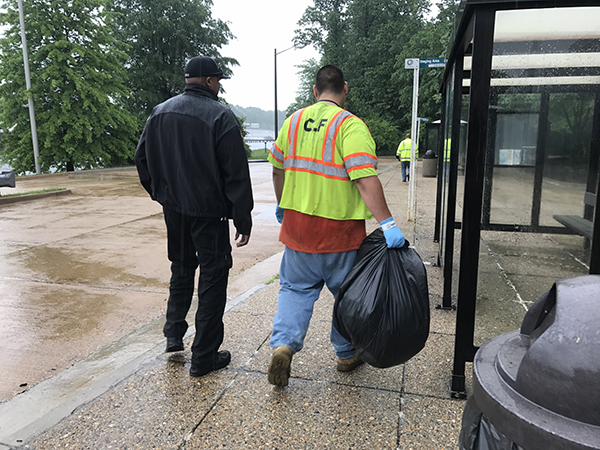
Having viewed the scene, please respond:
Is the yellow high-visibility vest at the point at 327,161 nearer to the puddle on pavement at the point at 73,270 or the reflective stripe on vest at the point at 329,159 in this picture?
the reflective stripe on vest at the point at 329,159

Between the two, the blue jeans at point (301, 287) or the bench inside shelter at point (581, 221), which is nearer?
the blue jeans at point (301, 287)

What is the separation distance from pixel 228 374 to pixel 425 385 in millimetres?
1201

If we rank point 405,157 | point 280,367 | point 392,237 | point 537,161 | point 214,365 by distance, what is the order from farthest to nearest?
point 405,157 → point 537,161 → point 214,365 → point 280,367 → point 392,237

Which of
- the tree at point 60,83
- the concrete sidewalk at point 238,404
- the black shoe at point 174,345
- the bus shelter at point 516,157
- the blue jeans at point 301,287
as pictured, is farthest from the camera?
the tree at point 60,83

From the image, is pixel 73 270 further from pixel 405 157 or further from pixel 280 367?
pixel 405 157

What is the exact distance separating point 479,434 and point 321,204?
5.54ft

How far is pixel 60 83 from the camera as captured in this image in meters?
23.0

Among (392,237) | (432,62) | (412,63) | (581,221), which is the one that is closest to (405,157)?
(412,63)

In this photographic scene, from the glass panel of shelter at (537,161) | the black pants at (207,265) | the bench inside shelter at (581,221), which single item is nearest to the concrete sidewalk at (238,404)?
the black pants at (207,265)

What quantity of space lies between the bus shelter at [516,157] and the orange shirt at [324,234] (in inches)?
24.1

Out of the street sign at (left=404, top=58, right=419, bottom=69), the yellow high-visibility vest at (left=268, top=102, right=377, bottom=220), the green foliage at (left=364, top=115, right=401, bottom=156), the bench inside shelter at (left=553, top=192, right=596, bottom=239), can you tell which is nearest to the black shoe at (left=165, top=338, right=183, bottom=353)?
the yellow high-visibility vest at (left=268, top=102, right=377, bottom=220)

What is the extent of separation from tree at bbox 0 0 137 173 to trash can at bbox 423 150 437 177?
16.0 meters

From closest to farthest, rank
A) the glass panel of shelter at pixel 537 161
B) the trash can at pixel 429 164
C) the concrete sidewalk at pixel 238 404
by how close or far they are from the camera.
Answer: the concrete sidewalk at pixel 238 404, the glass panel of shelter at pixel 537 161, the trash can at pixel 429 164

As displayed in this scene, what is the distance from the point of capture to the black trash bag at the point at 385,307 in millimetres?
2385
